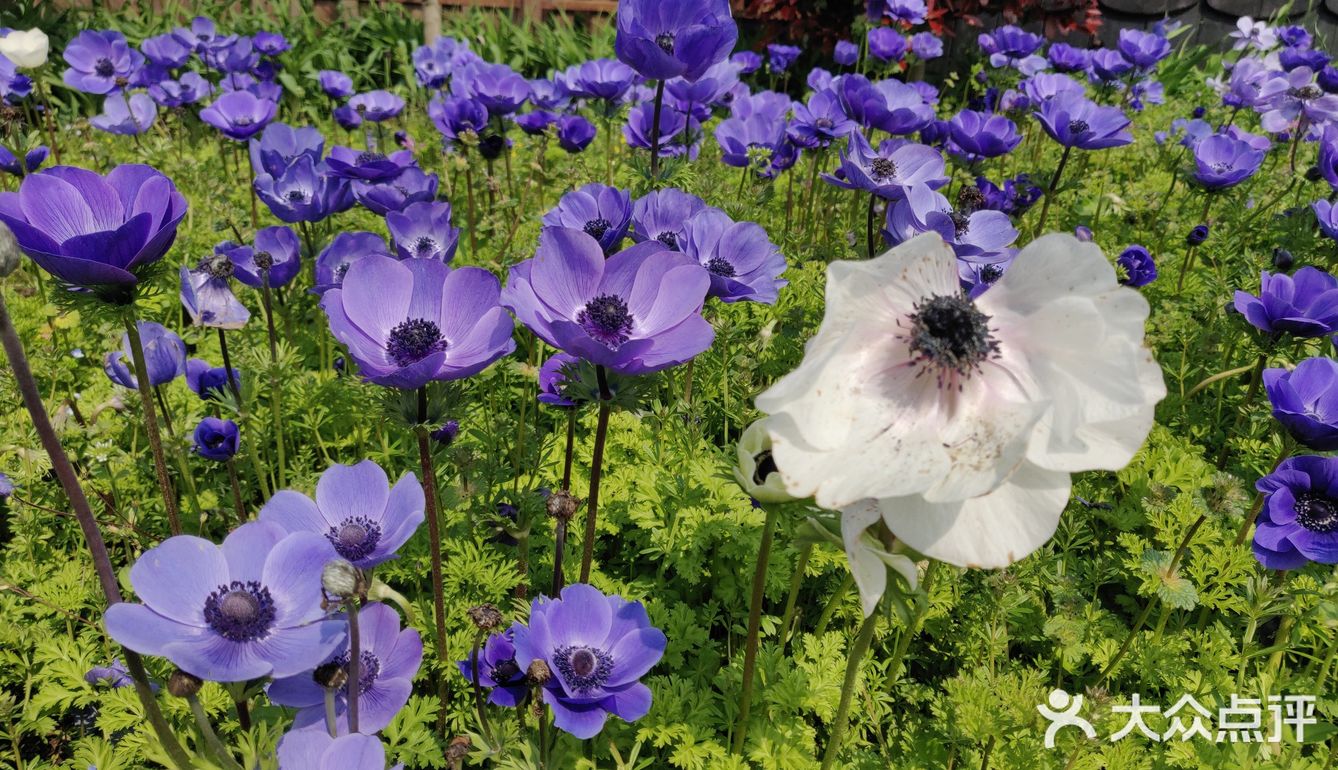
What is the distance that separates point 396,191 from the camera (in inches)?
102

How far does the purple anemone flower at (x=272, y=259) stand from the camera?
2385 millimetres

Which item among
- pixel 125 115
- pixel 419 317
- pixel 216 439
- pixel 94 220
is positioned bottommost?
pixel 125 115

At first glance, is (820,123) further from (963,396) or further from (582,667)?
(963,396)

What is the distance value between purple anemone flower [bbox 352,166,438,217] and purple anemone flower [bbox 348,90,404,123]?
5.73ft

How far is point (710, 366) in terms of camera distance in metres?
2.81

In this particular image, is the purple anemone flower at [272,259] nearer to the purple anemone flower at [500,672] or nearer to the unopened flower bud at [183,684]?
the purple anemone flower at [500,672]

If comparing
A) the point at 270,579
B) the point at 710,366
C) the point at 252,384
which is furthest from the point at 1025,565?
the point at 252,384

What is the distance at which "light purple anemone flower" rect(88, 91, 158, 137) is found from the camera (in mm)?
4250

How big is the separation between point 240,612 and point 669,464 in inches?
50.5

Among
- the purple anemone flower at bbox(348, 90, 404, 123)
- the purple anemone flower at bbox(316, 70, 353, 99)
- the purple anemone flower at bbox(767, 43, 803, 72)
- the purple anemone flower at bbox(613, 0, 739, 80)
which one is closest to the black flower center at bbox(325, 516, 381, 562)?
the purple anemone flower at bbox(613, 0, 739, 80)

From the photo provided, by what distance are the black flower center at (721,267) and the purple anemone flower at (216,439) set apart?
118 centimetres

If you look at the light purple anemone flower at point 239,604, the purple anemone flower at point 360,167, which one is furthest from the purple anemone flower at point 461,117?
the light purple anemone flower at point 239,604

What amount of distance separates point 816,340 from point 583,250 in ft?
2.02

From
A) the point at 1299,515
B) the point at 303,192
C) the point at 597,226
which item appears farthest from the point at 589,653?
the point at 303,192
